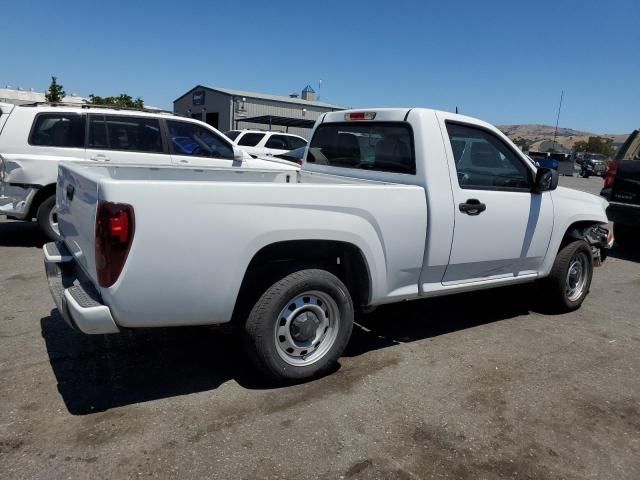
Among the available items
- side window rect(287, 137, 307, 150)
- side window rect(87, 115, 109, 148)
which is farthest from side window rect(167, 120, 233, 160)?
side window rect(287, 137, 307, 150)

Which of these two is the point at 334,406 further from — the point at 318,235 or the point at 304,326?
the point at 318,235

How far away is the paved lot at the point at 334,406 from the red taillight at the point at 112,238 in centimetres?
89

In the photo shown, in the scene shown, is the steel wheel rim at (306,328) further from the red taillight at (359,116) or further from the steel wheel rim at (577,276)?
the steel wheel rim at (577,276)

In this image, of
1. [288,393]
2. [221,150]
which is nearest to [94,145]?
[221,150]

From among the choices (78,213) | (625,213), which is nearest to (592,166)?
(625,213)

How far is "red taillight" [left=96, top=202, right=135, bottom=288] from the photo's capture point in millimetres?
2699

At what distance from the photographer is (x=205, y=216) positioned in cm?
290

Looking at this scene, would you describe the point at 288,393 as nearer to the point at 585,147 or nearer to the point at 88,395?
the point at 88,395

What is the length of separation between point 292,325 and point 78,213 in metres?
1.49

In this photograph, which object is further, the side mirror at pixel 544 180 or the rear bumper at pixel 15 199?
the rear bumper at pixel 15 199

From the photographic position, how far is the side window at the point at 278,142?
1561cm

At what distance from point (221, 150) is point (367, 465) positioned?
19.9 ft

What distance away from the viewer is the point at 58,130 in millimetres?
6934

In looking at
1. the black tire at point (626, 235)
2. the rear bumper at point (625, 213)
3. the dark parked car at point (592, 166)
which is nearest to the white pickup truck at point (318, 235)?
the rear bumper at point (625, 213)
